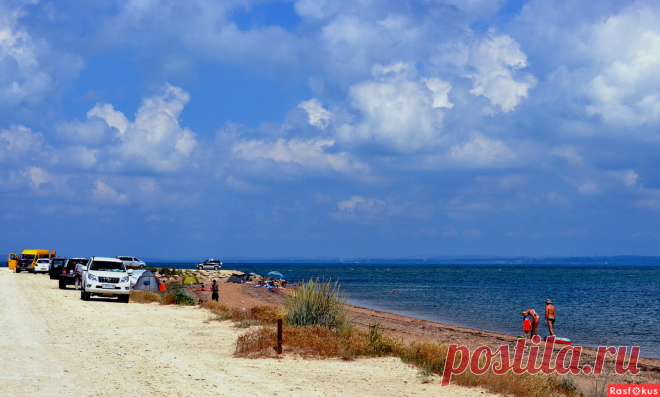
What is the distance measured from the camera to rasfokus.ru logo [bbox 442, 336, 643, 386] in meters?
10.9

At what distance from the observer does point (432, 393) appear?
30.6 feet

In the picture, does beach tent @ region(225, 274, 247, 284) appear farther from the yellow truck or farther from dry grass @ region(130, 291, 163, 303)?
dry grass @ region(130, 291, 163, 303)

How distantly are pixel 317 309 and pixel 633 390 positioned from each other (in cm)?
750

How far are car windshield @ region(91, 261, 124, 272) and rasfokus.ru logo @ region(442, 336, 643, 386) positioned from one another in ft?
54.5

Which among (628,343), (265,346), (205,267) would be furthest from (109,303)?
(205,267)

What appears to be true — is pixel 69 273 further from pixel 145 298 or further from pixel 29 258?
pixel 29 258

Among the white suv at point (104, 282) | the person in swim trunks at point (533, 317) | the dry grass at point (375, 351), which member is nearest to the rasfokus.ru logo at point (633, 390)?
the dry grass at point (375, 351)

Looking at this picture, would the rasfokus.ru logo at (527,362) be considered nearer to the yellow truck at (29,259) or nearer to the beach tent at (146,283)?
the beach tent at (146,283)

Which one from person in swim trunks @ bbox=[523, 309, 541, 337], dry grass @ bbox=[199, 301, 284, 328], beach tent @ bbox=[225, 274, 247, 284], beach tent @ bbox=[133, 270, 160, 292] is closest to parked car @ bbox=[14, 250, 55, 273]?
beach tent @ bbox=[225, 274, 247, 284]

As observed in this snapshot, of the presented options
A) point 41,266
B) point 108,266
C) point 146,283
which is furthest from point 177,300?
point 41,266

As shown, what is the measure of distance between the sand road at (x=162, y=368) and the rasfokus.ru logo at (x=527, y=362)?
97cm

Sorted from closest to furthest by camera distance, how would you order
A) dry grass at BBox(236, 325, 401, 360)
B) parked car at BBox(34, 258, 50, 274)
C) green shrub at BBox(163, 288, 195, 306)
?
dry grass at BBox(236, 325, 401, 360) < green shrub at BBox(163, 288, 195, 306) < parked car at BBox(34, 258, 50, 274)

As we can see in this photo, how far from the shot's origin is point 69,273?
3244cm

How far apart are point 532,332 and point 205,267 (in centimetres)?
8031
